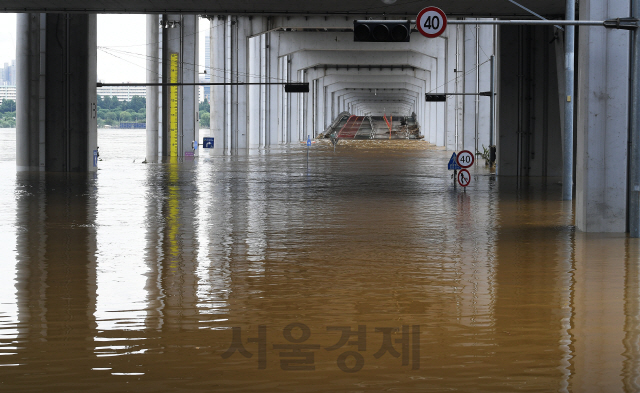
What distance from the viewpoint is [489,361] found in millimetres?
7383

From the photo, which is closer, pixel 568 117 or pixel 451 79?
pixel 568 117

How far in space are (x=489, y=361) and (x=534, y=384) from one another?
0.70 meters

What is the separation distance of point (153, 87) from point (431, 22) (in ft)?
126

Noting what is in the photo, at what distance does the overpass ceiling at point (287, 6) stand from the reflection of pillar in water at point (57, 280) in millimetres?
8108

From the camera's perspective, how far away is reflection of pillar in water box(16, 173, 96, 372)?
308 inches

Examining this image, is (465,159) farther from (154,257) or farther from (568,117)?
(154,257)

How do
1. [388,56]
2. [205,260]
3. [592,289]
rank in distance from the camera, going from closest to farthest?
[592,289] → [205,260] → [388,56]

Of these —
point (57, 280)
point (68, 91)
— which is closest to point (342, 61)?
point (68, 91)

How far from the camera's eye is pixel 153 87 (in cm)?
5253

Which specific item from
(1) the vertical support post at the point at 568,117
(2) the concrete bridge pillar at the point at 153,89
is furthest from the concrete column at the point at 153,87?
(1) the vertical support post at the point at 568,117

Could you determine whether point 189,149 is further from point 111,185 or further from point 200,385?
point 200,385

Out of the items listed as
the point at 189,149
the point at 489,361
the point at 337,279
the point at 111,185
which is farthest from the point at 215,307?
the point at 189,149

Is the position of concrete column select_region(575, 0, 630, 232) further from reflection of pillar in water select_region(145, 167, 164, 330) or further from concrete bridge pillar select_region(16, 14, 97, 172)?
concrete bridge pillar select_region(16, 14, 97, 172)

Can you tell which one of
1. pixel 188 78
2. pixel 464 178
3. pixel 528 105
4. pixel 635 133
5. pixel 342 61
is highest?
pixel 342 61
